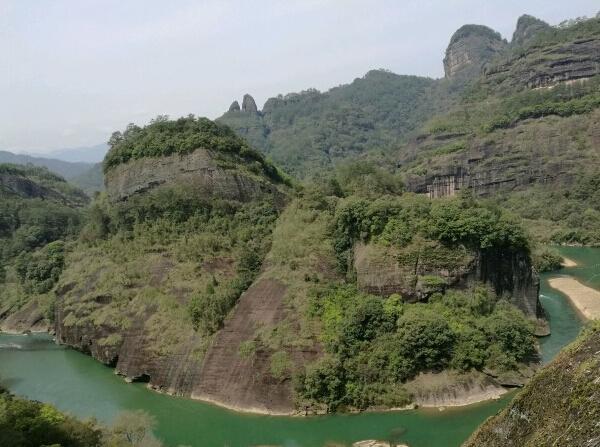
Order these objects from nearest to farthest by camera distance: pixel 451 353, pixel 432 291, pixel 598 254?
pixel 451 353
pixel 432 291
pixel 598 254

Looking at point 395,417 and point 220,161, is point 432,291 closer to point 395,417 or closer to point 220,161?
point 395,417

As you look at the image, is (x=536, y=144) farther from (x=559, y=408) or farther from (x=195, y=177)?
(x=559, y=408)

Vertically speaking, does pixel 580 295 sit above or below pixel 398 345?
below

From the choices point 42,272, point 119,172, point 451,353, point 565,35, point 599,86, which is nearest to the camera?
point 451,353

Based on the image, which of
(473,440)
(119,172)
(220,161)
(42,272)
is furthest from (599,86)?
(473,440)

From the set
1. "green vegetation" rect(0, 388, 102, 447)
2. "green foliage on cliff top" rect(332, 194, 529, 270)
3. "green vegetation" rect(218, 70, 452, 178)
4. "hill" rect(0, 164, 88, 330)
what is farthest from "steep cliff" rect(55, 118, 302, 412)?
"green vegetation" rect(218, 70, 452, 178)

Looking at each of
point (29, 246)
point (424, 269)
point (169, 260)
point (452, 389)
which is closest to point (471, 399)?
point (452, 389)

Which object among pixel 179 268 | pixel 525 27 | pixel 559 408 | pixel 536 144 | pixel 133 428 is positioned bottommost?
pixel 133 428

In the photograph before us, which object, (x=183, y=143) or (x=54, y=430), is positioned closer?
(x=54, y=430)
